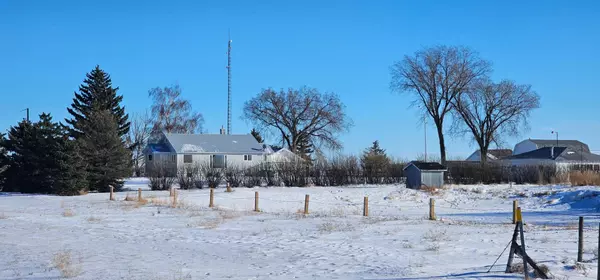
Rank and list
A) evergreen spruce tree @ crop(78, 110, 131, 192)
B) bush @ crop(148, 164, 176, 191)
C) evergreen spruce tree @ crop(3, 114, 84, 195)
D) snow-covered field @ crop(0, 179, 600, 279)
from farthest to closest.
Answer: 1. bush @ crop(148, 164, 176, 191)
2. evergreen spruce tree @ crop(78, 110, 131, 192)
3. evergreen spruce tree @ crop(3, 114, 84, 195)
4. snow-covered field @ crop(0, 179, 600, 279)

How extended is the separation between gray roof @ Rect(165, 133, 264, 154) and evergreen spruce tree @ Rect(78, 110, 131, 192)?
74.5ft

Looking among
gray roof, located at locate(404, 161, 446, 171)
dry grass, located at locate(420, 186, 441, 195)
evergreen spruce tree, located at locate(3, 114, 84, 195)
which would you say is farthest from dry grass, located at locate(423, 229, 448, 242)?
evergreen spruce tree, located at locate(3, 114, 84, 195)

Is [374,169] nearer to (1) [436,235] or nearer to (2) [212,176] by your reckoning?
(2) [212,176]

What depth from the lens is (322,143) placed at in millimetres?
81562

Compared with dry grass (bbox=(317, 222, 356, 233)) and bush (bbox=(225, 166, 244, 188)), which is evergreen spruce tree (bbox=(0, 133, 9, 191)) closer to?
bush (bbox=(225, 166, 244, 188))

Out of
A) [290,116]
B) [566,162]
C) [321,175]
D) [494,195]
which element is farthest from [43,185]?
[566,162]

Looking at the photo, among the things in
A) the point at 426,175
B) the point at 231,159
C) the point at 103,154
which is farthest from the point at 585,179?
the point at 231,159

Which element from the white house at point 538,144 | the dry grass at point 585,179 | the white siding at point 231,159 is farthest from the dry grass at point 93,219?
the white house at point 538,144

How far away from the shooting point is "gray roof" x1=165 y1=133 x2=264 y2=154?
68.2 metres

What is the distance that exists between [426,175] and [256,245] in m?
30.8

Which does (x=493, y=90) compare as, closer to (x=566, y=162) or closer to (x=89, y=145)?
(x=566, y=162)

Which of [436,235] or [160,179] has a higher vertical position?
[160,179]

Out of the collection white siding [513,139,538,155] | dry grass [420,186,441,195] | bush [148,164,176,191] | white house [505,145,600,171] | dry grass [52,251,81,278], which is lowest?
dry grass [52,251,81,278]

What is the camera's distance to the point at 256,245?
16781 mm
